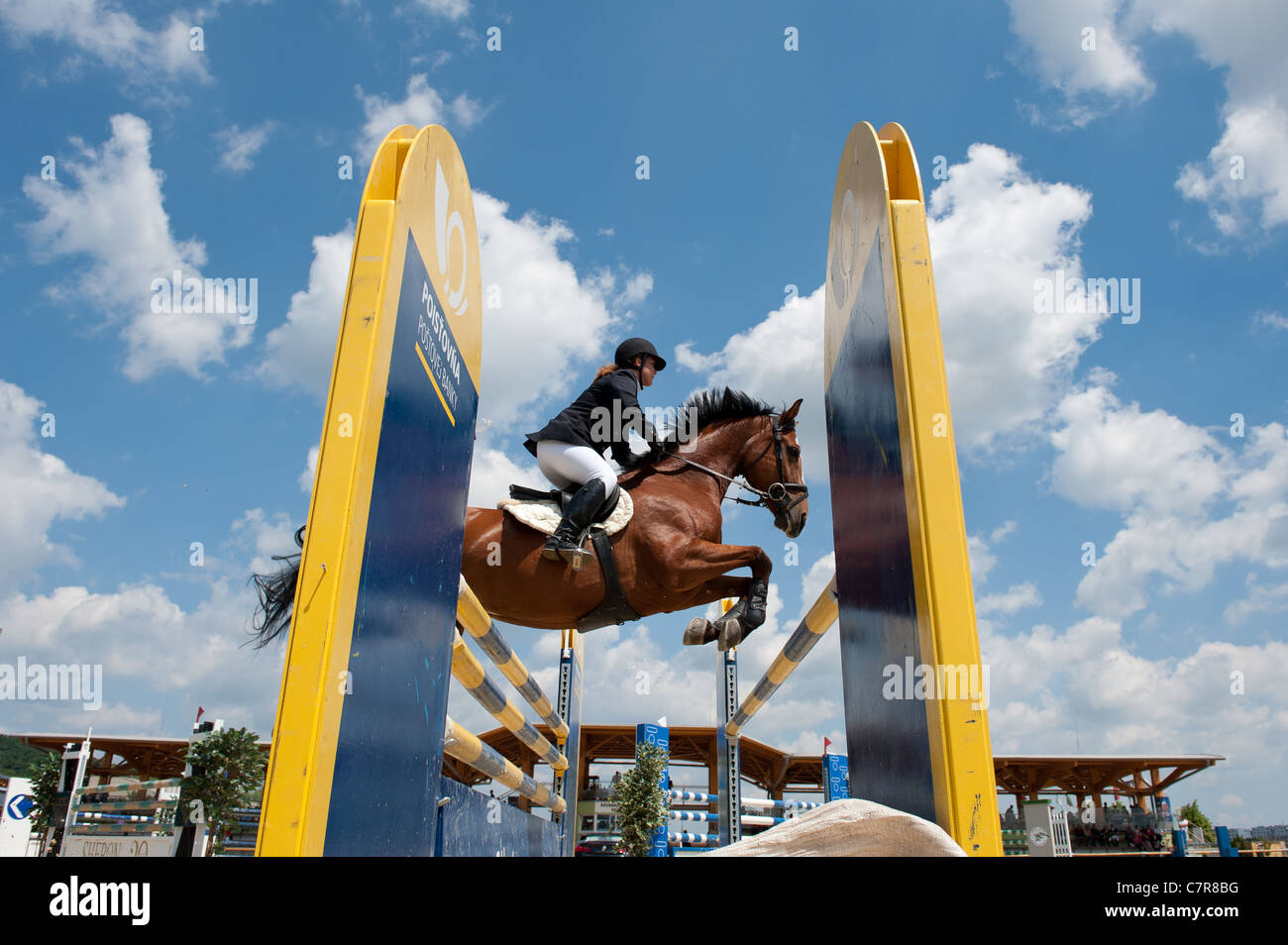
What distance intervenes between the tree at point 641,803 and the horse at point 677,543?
6661 mm

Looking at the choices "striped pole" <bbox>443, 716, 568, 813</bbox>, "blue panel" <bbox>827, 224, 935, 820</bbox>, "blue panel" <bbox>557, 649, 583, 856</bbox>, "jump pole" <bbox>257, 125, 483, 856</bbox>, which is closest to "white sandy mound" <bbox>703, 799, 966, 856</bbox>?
"blue panel" <bbox>827, 224, 935, 820</bbox>

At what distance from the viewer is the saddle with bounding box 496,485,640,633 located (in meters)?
3.55

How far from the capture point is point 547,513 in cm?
358

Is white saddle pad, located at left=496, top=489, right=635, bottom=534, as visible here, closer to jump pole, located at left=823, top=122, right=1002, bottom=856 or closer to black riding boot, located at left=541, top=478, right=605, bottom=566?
black riding boot, located at left=541, top=478, right=605, bottom=566

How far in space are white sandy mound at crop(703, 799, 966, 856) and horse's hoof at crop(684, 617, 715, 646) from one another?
2.78 metres

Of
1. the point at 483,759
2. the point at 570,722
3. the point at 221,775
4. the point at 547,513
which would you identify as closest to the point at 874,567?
the point at 547,513

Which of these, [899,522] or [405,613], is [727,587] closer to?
[899,522]

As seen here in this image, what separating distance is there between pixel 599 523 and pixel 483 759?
1149mm

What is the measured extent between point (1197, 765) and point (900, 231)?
18.9 meters

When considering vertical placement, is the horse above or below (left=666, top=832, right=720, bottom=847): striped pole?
above

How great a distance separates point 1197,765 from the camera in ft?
53.0

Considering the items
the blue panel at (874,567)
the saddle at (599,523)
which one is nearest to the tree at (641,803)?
the saddle at (599,523)

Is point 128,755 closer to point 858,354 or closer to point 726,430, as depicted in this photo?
point 726,430
